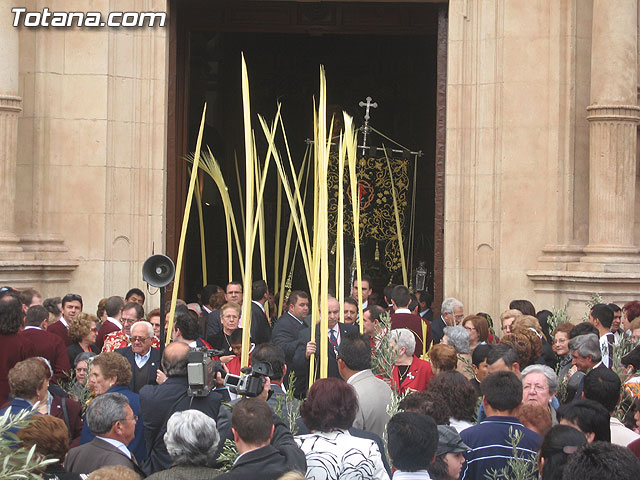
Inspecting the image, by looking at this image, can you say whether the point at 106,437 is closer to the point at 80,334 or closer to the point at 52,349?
the point at 52,349

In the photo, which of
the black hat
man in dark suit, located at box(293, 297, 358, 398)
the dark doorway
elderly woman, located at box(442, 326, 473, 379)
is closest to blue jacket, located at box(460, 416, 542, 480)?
the black hat

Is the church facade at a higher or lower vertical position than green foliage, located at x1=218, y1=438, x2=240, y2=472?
higher

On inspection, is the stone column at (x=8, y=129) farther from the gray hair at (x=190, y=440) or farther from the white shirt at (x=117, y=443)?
the gray hair at (x=190, y=440)

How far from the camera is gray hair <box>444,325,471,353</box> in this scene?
7.75 meters

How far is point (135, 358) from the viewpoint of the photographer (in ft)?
24.7

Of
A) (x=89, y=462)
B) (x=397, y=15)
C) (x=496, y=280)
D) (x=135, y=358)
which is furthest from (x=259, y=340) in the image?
(x=397, y=15)

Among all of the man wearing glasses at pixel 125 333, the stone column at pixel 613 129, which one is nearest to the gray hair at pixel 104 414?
the man wearing glasses at pixel 125 333

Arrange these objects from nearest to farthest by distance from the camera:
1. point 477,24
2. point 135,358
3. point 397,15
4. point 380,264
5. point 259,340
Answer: point 135,358
point 259,340
point 477,24
point 397,15
point 380,264

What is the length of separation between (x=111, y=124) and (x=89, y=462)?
27.8 ft

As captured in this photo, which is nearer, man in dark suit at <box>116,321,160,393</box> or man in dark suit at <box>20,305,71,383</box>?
man in dark suit at <box>116,321,160,393</box>

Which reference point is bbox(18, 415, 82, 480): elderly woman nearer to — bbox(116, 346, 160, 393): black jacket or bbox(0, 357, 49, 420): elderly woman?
bbox(0, 357, 49, 420): elderly woman

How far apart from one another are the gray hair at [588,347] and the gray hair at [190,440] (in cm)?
310

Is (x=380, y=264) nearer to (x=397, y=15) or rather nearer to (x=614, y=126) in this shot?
(x=397, y=15)

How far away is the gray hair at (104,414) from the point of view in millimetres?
5273
